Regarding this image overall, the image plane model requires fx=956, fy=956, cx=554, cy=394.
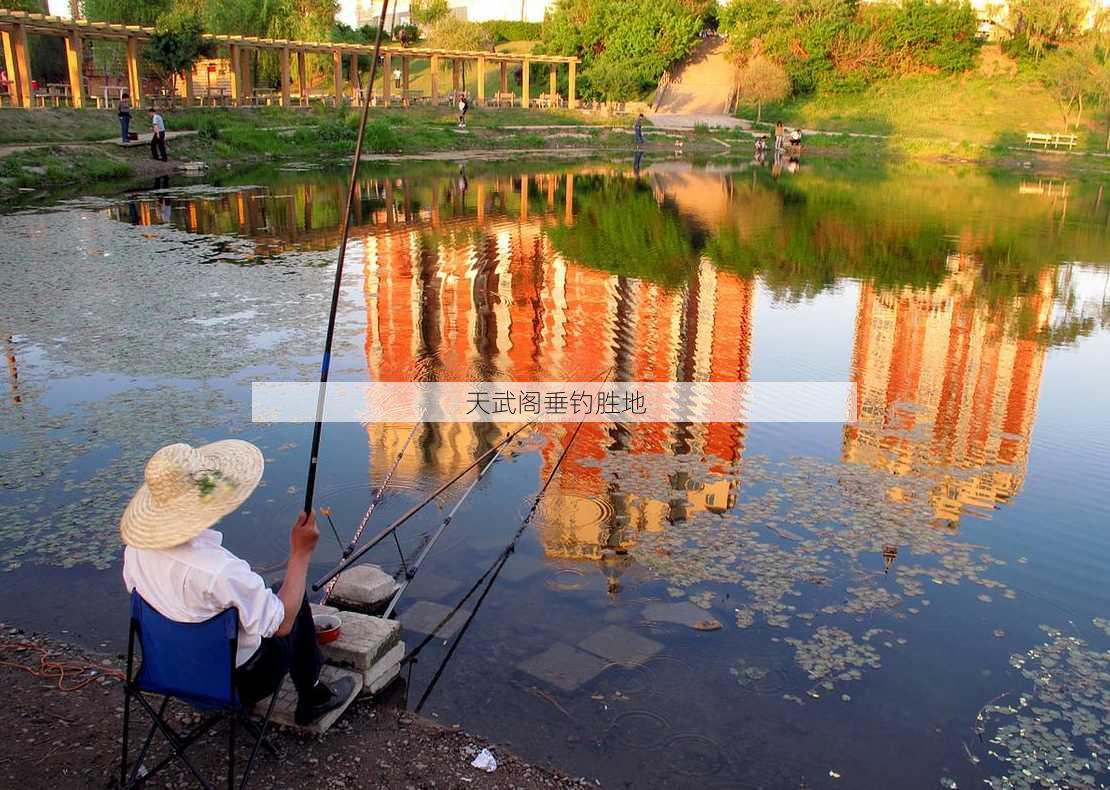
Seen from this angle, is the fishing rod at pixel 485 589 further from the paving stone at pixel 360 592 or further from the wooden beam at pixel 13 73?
the wooden beam at pixel 13 73

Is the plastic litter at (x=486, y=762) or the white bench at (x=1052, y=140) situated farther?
the white bench at (x=1052, y=140)

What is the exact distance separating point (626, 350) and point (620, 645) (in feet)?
20.6

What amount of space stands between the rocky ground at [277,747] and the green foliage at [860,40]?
2418 inches

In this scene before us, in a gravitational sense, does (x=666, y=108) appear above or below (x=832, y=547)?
above

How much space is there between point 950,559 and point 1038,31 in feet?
209

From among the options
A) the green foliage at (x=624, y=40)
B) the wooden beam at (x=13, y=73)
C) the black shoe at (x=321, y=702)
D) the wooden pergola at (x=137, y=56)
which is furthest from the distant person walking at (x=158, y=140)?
the green foliage at (x=624, y=40)

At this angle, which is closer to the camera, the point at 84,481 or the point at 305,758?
the point at 305,758

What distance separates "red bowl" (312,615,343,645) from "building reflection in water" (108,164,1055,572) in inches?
77.5

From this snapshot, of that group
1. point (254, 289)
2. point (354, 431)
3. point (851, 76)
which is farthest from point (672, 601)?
point (851, 76)

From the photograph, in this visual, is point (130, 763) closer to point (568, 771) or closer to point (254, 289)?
point (568, 771)

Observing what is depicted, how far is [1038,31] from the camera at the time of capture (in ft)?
193

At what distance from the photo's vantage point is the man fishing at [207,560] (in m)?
3.37

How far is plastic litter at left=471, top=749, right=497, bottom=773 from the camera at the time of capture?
4035mm

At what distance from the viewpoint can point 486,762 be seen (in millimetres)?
4066
